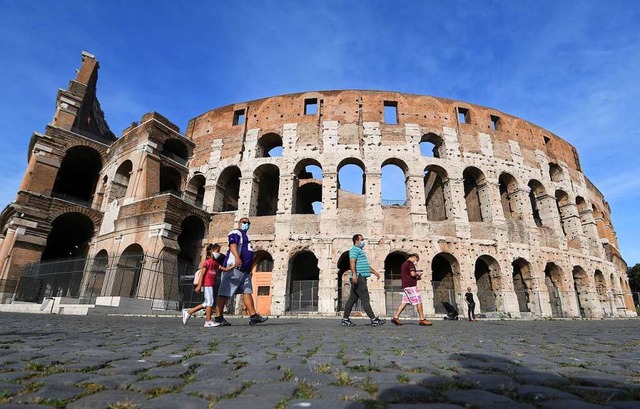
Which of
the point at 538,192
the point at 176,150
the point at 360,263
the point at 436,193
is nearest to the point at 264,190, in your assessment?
the point at 176,150

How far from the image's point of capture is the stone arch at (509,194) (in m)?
18.7

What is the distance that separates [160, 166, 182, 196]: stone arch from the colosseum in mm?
148

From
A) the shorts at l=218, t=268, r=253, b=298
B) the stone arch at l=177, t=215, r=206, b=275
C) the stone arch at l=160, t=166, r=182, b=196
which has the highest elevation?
the stone arch at l=160, t=166, r=182, b=196

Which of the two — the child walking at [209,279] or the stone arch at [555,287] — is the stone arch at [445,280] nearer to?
the stone arch at [555,287]

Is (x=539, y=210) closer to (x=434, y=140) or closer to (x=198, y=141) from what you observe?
(x=434, y=140)

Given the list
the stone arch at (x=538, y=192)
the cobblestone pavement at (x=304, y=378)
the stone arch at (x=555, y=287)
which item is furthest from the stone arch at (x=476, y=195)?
the cobblestone pavement at (x=304, y=378)

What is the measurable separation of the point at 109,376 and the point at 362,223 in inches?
575

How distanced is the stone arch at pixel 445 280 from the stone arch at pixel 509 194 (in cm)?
423

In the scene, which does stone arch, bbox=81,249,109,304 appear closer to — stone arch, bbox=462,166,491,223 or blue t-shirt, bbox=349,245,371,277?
blue t-shirt, bbox=349,245,371,277

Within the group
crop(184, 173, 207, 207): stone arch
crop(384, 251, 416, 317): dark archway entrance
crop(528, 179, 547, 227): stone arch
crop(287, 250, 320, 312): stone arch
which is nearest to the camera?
crop(287, 250, 320, 312): stone arch

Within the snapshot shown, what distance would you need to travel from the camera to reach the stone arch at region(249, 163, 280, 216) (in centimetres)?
1807

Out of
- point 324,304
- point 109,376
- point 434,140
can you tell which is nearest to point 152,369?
point 109,376

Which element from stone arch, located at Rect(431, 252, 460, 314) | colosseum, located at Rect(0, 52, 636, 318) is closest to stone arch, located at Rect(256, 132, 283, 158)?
colosseum, located at Rect(0, 52, 636, 318)

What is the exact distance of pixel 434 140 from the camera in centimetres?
1927
